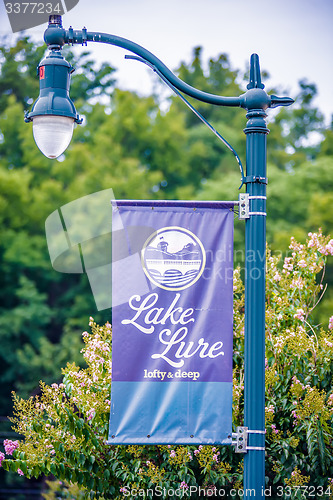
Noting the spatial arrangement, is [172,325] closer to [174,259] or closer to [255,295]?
[174,259]

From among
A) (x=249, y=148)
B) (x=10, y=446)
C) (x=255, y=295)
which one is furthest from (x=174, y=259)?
(x=10, y=446)

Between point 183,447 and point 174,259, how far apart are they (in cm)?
227

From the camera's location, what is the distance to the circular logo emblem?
5145 millimetres

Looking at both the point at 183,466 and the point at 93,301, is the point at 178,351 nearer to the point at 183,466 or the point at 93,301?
the point at 183,466

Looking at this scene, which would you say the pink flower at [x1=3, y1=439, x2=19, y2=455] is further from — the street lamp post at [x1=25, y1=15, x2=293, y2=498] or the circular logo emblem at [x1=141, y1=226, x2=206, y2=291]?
the street lamp post at [x1=25, y1=15, x2=293, y2=498]

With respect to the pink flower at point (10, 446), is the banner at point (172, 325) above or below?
above

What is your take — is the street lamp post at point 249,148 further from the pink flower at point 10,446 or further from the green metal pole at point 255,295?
the pink flower at point 10,446

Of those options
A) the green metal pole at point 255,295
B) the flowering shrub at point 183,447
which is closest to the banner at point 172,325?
the green metal pole at point 255,295

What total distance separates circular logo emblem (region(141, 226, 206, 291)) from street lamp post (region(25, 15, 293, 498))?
45cm

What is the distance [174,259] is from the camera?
5195 millimetres

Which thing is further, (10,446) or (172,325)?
(10,446)

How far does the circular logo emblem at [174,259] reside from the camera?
5.14 meters

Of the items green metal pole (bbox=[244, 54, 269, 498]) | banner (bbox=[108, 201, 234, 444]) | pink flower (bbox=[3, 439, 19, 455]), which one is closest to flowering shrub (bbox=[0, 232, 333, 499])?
pink flower (bbox=[3, 439, 19, 455])

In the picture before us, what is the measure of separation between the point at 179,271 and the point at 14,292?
79.8 feet
